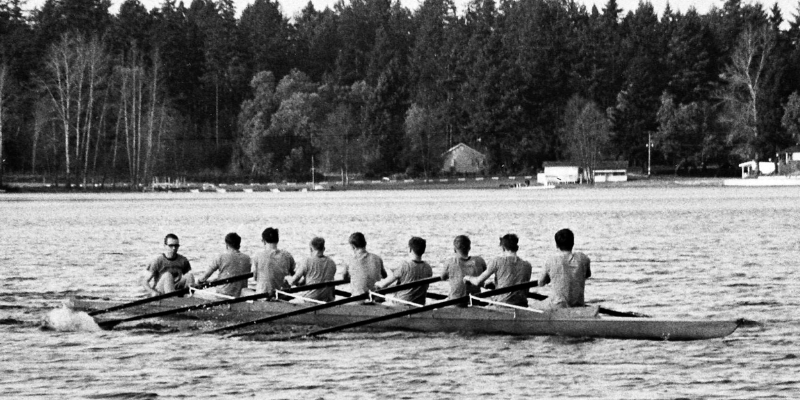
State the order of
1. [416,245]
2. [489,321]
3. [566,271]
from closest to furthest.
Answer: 1. [566,271]
2. [489,321]
3. [416,245]

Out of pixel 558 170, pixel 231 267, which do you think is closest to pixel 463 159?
pixel 558 170

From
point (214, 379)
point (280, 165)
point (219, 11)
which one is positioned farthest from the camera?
point (219, 11)

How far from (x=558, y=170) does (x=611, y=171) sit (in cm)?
572

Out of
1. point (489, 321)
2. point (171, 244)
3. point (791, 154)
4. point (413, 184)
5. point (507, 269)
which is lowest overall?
point (413, 184)

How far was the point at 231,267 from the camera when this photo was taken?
971 inches

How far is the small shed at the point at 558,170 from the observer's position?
155 meters

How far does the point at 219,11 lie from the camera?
182 m

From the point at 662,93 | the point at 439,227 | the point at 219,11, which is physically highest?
the point at 219,11

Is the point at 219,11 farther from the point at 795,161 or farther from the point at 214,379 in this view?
the point at 214,379

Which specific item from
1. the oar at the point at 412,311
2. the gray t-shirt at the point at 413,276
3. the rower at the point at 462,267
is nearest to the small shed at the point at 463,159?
the gray t-shirt at the point at 413,276

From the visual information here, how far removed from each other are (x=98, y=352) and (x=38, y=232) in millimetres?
44197

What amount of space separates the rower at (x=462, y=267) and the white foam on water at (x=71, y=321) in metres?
6.81

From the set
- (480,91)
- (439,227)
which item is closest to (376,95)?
(480,91)

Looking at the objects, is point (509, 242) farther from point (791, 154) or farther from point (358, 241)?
point (791, 154)
